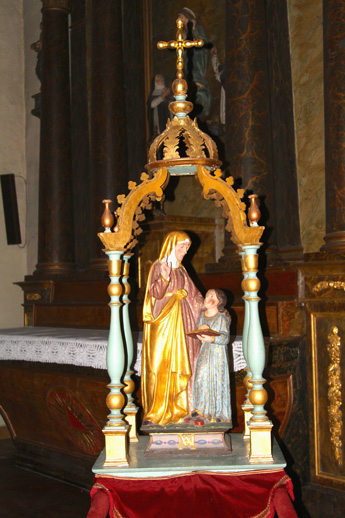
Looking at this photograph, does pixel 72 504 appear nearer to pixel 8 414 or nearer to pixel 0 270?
pixel 8 414

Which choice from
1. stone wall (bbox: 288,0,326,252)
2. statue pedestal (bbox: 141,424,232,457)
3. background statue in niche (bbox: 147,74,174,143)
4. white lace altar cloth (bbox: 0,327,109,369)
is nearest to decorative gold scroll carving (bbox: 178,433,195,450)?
statue pedestal (bbox: 141,424,232,457)

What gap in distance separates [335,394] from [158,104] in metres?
3.95

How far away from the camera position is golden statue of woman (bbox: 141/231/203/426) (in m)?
3.32

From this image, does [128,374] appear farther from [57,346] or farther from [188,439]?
[57,346]

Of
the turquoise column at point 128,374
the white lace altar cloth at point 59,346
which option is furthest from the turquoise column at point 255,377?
the white lace altar cloth at point 59,346

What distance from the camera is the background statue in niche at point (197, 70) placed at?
6996 millimetres

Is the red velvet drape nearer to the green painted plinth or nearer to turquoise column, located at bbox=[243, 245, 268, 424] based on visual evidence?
the green painted plinth

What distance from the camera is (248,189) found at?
18.1 feet

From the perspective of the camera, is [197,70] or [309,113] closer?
[309,113]

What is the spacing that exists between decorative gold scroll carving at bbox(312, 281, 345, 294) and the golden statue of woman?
5.16 feet

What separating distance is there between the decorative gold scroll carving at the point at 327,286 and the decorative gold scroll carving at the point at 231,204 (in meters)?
1.55

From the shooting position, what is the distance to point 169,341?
11.0 feet

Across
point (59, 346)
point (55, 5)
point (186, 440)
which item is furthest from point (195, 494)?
point (55, 5)

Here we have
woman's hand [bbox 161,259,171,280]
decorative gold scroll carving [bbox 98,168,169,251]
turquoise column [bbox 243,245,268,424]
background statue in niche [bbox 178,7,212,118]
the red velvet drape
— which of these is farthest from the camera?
background statue in niche [bbox 178,7,212,118]
